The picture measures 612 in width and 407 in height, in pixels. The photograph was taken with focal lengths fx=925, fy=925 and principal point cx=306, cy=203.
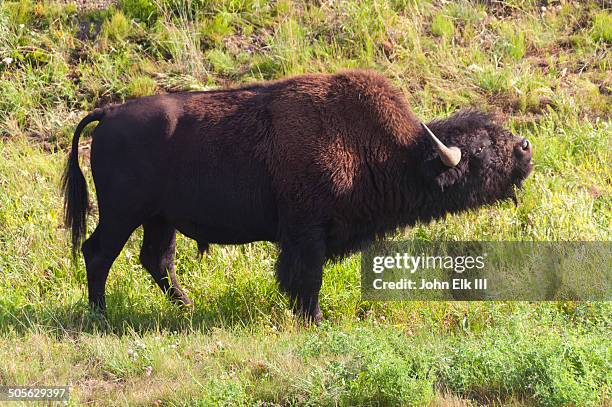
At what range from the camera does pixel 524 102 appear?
10625 millimetres

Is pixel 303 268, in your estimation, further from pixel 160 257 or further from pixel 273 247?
pixel 273 247

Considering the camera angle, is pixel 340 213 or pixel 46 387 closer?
pixel 46 387

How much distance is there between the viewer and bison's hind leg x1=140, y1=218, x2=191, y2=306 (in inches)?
319

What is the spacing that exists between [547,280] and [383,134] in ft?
6.50

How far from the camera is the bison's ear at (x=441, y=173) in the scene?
7.58 metres

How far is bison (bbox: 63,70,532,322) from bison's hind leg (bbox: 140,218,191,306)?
1.05ft

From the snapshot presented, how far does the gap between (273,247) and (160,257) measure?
4.15ft

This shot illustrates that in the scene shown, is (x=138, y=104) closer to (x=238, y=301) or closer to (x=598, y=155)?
(x=238, y=301)

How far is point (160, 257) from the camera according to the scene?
816cm

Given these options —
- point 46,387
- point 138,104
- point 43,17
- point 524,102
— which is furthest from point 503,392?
point 43,17

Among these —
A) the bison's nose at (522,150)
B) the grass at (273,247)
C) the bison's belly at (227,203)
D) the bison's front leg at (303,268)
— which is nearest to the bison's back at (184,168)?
the bison's belly at (227,203)

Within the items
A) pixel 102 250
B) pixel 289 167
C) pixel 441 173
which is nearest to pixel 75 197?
pixel 102 250

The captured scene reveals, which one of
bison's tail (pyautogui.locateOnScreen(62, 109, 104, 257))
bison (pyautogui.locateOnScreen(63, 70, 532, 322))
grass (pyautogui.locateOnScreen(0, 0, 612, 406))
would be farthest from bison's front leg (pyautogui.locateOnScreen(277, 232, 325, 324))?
bison's tail (pyautogui.locateOnScreen(62, 109, 104, 257))

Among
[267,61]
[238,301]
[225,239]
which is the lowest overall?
[238,301]
